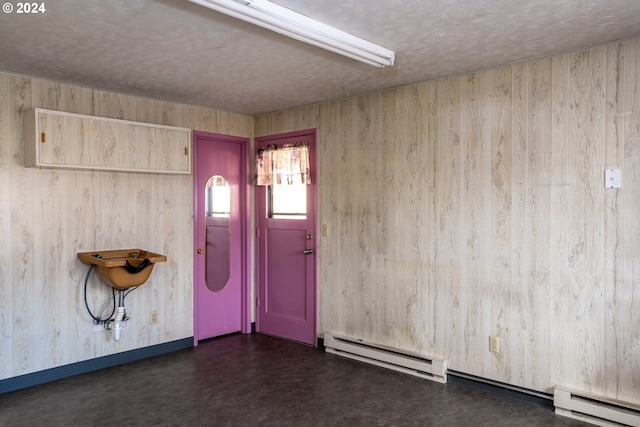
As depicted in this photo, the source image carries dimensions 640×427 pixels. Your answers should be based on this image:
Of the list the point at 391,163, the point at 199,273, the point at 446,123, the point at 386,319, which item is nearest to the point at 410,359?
the point at 386,319

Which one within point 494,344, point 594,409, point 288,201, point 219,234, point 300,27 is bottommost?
point 594,409

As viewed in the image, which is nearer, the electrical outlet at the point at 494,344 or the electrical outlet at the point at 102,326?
the electrical outlet at the point at 494,344

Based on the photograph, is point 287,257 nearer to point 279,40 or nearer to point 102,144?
point 102,144

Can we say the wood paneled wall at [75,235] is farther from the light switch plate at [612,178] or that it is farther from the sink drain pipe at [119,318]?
the light switch plate at [612,178]

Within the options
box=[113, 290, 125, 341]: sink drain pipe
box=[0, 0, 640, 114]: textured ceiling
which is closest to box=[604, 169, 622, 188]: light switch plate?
box=[0, 0, 640, 114]: textured ceiling

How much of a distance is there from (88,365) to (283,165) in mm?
2706

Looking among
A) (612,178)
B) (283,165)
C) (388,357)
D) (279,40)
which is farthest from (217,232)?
(612,178)

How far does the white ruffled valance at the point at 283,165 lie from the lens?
16.1 ft

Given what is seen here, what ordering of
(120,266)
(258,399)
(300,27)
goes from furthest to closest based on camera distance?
(120,266), (258,399), (300,27)

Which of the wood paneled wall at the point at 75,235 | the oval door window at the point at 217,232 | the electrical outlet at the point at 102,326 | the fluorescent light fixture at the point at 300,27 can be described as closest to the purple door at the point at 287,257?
the oval door window at the point at 217,232

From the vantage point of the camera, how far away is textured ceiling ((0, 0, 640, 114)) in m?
2.51

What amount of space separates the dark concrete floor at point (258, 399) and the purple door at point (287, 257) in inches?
26.6

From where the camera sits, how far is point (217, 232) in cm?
520

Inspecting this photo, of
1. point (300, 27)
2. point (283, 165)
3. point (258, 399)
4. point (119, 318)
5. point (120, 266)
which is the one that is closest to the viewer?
point (300, 27)
